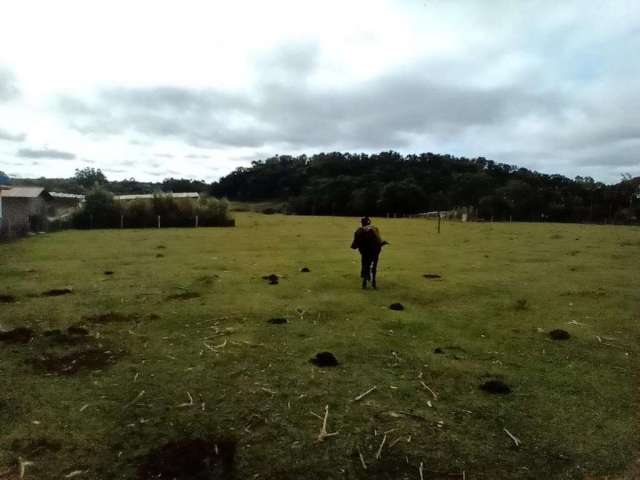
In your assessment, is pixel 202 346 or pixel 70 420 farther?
pixel 202 346

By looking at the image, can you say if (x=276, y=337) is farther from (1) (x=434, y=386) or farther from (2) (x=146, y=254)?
(2) (x=146, y=254)

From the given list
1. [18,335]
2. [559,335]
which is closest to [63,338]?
[18,335]

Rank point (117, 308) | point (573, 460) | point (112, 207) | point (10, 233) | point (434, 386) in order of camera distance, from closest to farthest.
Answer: point (573, 460) < point (434, 386) < point (117, 308) < point (10, 233) < point (112, 207)

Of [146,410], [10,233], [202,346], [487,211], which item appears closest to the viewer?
Result: [146,410]

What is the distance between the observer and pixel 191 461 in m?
5.06

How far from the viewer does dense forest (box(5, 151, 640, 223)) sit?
241ft

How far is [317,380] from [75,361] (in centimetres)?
383

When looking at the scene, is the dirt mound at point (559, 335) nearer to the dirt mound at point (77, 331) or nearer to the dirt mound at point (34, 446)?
the dirt mound at point (34, 446)

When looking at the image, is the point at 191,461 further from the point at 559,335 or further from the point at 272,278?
the point at 272,278

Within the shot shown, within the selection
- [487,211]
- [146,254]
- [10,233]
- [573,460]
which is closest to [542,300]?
[573,460]

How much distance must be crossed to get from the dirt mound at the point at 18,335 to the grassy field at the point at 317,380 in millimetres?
74

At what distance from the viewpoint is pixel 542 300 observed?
12625 mm

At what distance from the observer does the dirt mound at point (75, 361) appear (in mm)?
7545

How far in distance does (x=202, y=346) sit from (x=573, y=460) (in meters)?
5.78
